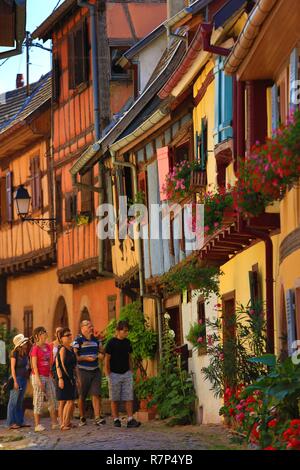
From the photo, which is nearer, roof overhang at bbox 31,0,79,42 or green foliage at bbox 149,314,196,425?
green foliage at bbox 149,314,196,425

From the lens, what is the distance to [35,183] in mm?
35438

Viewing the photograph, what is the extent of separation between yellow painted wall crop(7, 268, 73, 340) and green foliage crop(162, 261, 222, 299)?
1391 cm

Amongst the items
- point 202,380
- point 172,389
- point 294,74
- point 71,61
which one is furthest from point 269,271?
point 71,61

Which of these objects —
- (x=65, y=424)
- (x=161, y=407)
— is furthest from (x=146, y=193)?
(x=65, y=424)

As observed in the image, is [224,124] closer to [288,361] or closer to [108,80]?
[288,361]

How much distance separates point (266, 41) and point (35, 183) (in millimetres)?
21994

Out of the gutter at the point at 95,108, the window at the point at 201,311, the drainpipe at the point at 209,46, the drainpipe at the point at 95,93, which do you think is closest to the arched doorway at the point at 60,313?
the gutter at the point at 95,108

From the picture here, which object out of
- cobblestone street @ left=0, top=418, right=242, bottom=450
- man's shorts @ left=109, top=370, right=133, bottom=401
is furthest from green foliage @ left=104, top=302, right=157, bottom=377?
man's shorts @ left=109, top=370, right=133, bottom=401

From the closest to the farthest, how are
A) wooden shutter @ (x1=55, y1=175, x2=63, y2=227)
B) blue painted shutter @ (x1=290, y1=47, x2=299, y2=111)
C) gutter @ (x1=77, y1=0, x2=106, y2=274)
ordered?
blue painted shutter @ (x1=290, y1=47, x2=299, y2=111) → gutter @ (x1=77, y1=0, x2=106, y2=274) → wooden shutter @ (x1=55, y1=175, x2=63, y2=227)

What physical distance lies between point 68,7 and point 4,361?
797 cm

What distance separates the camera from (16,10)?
10805mm

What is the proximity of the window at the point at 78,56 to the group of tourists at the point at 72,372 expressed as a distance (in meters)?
10.5

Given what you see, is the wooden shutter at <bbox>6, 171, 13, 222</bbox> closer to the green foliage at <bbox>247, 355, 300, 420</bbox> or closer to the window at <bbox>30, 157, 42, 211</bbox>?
the window at <bbox>30, 157, 42, 211</bbox>

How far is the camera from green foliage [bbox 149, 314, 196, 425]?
68.6 ft
